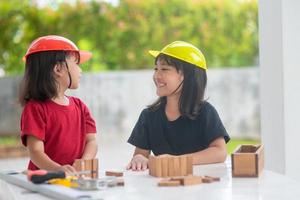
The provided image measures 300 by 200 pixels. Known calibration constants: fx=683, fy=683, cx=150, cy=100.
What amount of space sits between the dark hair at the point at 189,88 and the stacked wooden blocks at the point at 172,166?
716 millimetres

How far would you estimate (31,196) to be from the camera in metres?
2.05

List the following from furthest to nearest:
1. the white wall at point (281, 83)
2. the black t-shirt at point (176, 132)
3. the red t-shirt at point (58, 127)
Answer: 1. the white wall at point (281, 83)
2. the black t-shirt at point (176, 132)
3. the red t-shirt at point (58, 127)

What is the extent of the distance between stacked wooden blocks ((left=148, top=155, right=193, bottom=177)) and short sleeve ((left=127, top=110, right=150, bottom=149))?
0.74 metres

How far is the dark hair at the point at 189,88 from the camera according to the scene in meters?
3.06

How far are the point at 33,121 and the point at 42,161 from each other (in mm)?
195

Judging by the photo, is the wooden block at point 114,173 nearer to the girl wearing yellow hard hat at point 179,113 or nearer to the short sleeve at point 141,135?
the girl wearing yellow hard hat at point 179,113

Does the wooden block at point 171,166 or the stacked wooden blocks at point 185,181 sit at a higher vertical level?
the wooden block at point 171,166

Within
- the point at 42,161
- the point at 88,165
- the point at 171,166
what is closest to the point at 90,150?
the point at 42,161

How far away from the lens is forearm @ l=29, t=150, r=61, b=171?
108 inches

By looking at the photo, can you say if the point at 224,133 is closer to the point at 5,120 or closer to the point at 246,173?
the point at 246,173

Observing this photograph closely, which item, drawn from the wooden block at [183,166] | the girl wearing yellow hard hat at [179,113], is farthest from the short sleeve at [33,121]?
the wooden block at [183,166]

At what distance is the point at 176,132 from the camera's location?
10.1ft

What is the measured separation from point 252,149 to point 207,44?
8.39 meters

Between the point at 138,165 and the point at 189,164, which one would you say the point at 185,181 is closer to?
the point at 189,164
